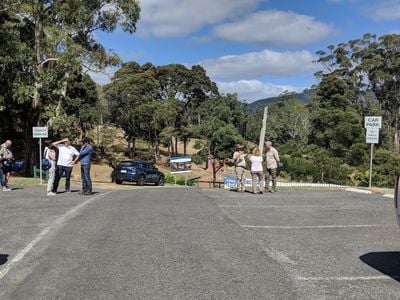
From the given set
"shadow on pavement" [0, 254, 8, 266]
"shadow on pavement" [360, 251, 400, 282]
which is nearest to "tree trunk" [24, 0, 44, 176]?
"shadow on pavement" [0, 254, 8, 266]

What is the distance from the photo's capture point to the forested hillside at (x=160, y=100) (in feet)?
98.9

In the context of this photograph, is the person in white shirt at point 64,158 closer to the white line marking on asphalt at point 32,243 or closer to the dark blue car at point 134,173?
the white line marking on asphalt at point 32,243

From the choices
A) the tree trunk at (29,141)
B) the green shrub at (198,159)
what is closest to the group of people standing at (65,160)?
the tree trunk at (29,141)

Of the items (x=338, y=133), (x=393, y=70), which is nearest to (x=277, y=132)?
(x=393, y=70)

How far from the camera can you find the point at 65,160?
1548cm

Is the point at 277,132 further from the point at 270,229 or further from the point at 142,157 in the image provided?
the point at 270,229

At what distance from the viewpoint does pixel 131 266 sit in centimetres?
668

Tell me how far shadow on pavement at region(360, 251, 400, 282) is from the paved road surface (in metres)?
0.02

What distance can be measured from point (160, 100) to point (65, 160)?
4561 cm

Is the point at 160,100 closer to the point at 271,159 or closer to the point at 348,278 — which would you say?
the point at 271,159

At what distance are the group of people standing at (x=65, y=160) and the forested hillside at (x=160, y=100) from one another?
13079 millimetres

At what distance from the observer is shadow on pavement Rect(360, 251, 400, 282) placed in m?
6.62

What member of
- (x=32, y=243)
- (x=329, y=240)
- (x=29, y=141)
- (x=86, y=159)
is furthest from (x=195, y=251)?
(x=29, y=141)

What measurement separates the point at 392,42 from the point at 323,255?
61741mm
